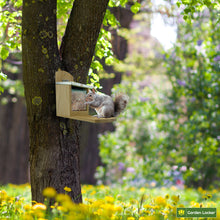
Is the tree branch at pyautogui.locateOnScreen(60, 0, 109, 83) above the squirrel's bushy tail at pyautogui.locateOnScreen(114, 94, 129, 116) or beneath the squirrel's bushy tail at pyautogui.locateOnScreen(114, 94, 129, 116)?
above

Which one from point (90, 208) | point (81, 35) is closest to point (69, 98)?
point (81, 35)

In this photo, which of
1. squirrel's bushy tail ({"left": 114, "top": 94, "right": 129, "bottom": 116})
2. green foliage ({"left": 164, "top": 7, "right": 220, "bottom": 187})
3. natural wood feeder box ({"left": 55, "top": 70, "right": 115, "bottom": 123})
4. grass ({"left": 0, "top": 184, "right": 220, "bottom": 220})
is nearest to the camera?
grass ({"left": 0, "top": 184, "right": 220, "bottom": 220})

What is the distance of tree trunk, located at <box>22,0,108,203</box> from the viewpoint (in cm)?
299

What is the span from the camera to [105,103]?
9.79 ft

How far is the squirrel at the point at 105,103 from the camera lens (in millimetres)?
2951

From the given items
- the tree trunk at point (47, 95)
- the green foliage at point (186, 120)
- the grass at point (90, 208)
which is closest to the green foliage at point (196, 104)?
the green foliage at point (186, 120)

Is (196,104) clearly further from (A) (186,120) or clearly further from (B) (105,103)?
(B) (105,103)

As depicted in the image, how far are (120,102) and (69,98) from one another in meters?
0.51

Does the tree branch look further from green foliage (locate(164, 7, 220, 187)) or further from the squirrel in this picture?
green foliage (locate(164, 7, 220, 187))

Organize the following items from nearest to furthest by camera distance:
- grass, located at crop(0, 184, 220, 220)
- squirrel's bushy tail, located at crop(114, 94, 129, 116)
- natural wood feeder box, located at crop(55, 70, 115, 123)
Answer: grass, located at crop(0, 184, 220, 220), natural wood feeder box, located at crop(55, 70, 115, 123), squirrel's bushy tail, located at crop(114, 94, 129, 116)

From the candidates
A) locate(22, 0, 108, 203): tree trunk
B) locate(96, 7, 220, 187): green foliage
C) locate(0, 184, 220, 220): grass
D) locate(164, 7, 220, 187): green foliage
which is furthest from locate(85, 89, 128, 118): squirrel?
locate(164, 7, 220, 187): green foliage

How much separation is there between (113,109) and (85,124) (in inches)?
190

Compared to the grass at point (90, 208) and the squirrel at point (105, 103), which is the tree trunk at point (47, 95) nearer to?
the grass at point (90, 208)

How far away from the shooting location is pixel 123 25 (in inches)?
291
